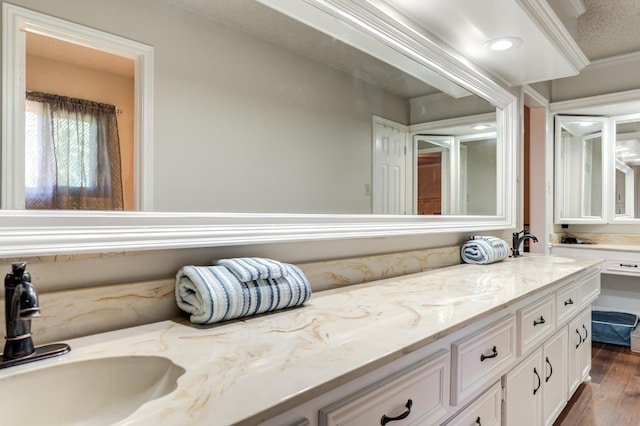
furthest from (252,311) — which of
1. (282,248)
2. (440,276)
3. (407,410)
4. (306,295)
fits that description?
(440,276)

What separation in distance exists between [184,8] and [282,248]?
0.77 m

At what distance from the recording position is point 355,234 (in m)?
1.58

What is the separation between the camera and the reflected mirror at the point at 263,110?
107 centimetres

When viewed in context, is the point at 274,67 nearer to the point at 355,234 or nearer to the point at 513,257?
the point at 355,234

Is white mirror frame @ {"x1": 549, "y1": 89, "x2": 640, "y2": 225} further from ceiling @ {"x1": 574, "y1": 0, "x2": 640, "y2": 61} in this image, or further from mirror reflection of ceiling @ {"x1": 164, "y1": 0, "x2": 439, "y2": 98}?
mirror reflection of ceiling @ {"x1": 164, "y1": 0, "x2": 439, "y2": 98}

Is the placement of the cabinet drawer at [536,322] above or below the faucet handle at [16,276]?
below

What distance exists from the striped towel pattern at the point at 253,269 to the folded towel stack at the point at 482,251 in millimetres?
1454

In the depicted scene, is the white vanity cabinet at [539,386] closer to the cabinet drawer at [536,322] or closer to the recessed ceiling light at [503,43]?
the cabinet drawer at [536,322]

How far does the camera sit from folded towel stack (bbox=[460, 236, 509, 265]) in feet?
7.27

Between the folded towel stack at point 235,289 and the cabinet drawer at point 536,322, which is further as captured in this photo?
the cabinet drawer at point 536,322

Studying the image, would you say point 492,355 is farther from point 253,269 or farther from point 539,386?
point 253,269

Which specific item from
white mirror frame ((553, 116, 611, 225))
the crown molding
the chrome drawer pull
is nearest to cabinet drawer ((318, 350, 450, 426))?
the chrome drawer pull

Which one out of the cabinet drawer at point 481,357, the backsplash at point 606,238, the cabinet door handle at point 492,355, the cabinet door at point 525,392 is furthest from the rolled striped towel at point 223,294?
the backsplash at point 606,238

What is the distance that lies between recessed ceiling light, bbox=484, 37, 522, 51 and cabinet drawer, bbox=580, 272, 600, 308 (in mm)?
1353
